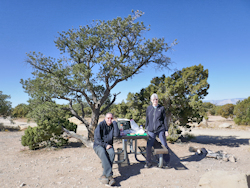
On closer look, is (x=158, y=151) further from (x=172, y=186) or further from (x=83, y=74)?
(x=83, y=74)

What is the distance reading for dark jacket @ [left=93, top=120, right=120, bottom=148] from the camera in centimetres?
449

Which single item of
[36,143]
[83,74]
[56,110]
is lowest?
[36,143]

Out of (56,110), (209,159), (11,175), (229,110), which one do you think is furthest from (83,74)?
(229,110)

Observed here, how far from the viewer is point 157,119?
5.17 meters

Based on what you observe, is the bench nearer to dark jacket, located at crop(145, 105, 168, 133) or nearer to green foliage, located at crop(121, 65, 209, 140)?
dark jacket, located at crop(145, 105, 168, 133)

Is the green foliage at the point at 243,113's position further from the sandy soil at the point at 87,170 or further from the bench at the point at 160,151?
the bench at the point at 160,151

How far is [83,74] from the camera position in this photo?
7.39 metres

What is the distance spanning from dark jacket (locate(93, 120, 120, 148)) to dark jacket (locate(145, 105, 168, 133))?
1173mm

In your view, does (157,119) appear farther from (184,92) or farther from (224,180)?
(184,92)

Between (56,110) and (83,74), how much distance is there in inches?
81.2

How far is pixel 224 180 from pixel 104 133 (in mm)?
2784

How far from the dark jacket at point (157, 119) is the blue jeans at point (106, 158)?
147 cm

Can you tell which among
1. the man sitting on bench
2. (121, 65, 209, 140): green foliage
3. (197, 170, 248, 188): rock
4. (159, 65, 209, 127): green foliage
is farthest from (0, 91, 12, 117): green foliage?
(197, 170, 248, 188): rock

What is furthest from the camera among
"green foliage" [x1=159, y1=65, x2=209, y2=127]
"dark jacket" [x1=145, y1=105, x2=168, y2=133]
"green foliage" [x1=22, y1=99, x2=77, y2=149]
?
"green foliage" [x1=159, y1=65, x2=209, y2=127]
